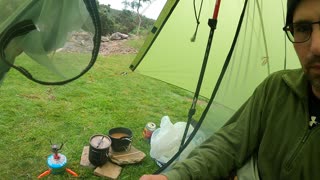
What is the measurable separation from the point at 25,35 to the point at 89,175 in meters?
1.57

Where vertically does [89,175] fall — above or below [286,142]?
below

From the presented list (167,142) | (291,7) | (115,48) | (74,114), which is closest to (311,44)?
(291,7)

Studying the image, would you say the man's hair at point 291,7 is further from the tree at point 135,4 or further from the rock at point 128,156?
the rock at point 128,156

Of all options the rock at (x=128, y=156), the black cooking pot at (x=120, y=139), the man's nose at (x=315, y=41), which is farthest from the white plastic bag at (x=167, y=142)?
the man's nose at (x=315, y=41)

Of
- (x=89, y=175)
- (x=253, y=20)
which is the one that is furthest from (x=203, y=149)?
(x=89, y=175)

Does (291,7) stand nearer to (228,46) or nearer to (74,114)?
(228,46)

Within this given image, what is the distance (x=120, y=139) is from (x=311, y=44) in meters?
1.93

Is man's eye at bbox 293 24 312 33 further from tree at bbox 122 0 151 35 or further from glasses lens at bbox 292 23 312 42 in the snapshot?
tree at bbox 122 0 151 35

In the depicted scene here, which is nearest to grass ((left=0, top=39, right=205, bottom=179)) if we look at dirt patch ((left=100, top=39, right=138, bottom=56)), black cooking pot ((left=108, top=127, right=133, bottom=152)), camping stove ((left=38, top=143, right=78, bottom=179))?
camping stove ((left=38, top=143, right=78, bottom=179))

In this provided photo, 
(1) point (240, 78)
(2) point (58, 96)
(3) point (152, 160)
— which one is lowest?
(3) point (152, 160)

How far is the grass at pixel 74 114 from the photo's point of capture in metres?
2.62

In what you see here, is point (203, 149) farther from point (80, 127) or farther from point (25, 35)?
point (80, 127)

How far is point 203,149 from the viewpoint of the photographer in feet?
4.64

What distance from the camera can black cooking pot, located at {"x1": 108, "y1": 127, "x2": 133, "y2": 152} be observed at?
271 centimetres
